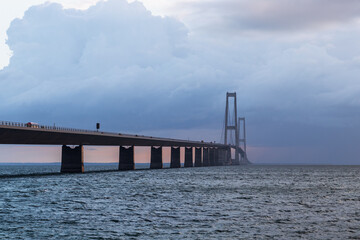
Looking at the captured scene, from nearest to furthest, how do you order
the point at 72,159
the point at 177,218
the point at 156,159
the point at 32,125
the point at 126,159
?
1. the point at 177,218
2. the point at 32,125
3. the point at 72,159
4. the point at 126,159
5. the point at 156,159

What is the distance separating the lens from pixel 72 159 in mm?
129750

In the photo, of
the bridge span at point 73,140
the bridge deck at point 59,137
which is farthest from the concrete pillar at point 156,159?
the bridge deck at point 59,137

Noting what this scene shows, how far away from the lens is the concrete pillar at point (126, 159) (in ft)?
529

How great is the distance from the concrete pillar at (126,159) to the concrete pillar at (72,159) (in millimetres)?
29934

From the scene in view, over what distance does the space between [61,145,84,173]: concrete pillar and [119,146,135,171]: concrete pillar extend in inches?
1179

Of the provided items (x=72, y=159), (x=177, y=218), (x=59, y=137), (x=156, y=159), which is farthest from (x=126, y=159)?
(x=177, y=218)

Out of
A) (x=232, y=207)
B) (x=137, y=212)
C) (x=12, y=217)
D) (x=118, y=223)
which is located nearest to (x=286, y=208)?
(x=232, y=207)

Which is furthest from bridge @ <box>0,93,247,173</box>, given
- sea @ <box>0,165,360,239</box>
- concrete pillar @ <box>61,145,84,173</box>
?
sea @ <box>0,165,360,239</box>

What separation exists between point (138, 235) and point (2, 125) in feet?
216

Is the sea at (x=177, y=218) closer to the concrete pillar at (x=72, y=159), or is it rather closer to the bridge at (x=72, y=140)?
the bridge at (x=72, y=140)

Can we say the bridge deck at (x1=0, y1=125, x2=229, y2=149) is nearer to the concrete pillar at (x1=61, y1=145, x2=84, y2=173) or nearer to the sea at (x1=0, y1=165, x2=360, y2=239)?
the concrete pillar at (x1=61, y1=145, x2=84, y2=173)

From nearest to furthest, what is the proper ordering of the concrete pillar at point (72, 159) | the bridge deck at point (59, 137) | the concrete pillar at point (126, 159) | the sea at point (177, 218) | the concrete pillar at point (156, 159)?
the sea at point (177, 218)
the bridge deck at point (59, 137)
the concrete pillar at point (72, 159)
the concrete pillar at point (126, 159)
the concrete pillar at point (156, 159)

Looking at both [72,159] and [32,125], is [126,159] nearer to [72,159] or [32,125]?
[72,159]

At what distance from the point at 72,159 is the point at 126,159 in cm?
3488
